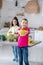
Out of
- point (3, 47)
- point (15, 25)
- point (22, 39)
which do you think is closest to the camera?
point (22, 39)

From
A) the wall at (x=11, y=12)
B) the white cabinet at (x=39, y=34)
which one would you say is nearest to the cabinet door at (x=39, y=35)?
the white cabinet at (x=39, y=34)

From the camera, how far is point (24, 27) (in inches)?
150

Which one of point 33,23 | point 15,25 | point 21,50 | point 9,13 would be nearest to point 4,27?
point 9,13

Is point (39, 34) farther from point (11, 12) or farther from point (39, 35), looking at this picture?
point (11, 12)

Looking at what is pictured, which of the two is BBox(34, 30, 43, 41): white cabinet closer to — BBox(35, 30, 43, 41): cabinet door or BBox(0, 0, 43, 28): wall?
BBox(35, 30, 43, 41): cabinet door

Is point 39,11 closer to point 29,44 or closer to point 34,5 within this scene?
point 34,5

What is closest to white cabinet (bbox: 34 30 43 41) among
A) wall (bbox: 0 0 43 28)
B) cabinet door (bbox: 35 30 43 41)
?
cabinet door (bbox: 35 30 43 41)

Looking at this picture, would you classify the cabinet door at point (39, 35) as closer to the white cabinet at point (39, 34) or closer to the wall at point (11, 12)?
the white cabinet at point (39, 34)

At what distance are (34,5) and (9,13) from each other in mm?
863

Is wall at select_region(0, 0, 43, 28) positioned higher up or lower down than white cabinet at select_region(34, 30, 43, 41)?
higher up

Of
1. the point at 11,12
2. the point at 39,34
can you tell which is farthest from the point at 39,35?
the point at 11,12

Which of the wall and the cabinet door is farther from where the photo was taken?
the wall

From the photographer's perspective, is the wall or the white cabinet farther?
the wall

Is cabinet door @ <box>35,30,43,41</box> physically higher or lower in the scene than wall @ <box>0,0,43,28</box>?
lower
